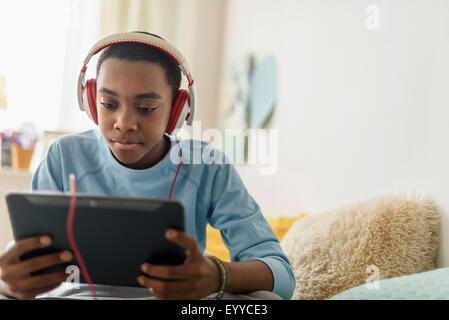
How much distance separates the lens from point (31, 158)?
2365 mm

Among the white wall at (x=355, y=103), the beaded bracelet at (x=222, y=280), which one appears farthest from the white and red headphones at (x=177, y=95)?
the white wall at (x=355, y=103)

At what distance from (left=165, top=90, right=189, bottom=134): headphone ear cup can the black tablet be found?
370mm

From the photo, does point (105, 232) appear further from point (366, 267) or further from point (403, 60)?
point (403, 60)

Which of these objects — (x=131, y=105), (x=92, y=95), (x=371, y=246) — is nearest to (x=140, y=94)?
(x=131, y=105)

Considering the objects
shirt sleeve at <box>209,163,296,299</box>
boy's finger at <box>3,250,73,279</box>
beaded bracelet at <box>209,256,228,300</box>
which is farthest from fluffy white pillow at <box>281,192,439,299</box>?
boy's finger at <box>3,250,73,279</box>

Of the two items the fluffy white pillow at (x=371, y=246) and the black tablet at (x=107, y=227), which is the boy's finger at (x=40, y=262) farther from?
the fluffy white pillow at (x=371, y=246)

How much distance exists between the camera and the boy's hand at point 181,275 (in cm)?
58

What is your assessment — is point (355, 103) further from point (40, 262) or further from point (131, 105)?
point (40, 262)

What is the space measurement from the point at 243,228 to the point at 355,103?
77cm

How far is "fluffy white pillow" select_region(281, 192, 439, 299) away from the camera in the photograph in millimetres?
1074

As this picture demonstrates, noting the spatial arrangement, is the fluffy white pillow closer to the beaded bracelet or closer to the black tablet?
the beaded bracelet

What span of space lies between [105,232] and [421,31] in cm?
97

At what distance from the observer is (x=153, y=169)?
2.90 feet
